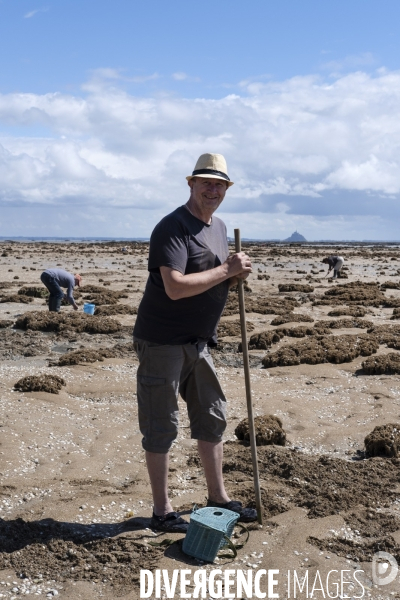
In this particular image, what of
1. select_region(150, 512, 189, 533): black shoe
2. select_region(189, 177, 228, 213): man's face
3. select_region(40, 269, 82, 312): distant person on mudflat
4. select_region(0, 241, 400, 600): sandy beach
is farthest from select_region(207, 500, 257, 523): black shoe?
select_region(40, 269, 82, 312): distant person on mudflat

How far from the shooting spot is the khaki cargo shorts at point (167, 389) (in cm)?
463

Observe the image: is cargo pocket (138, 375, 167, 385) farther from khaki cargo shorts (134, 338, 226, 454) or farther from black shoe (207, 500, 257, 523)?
black shoe (207, 500, 257, 523)

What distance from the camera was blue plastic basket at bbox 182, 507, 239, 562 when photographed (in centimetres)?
430

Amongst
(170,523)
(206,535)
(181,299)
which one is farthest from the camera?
(170,523)

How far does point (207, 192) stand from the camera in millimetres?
4625

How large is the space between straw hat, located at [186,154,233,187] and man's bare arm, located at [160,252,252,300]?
1.87 ft

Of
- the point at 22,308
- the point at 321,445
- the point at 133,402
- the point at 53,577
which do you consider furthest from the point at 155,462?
the point at 22,308

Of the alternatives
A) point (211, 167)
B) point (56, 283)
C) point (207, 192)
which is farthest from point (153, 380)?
point (56, 283)

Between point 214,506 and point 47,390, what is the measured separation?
4.32 meters

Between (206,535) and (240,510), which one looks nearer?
(206,535)

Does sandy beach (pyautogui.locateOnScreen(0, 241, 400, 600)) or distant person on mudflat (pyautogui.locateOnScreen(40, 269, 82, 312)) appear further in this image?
distant person on mudflat (pyautogui.locateOnScreen(40, 269, 82, 312))

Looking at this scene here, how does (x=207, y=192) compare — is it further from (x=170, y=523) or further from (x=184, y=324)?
(x=170, y=523)

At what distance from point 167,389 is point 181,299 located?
626 millimetres

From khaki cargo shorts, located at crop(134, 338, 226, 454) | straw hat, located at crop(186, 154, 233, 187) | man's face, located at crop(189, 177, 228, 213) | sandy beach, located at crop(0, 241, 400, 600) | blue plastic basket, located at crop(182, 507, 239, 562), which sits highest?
straw hat, located at crop(186, 154, 233, 187)
